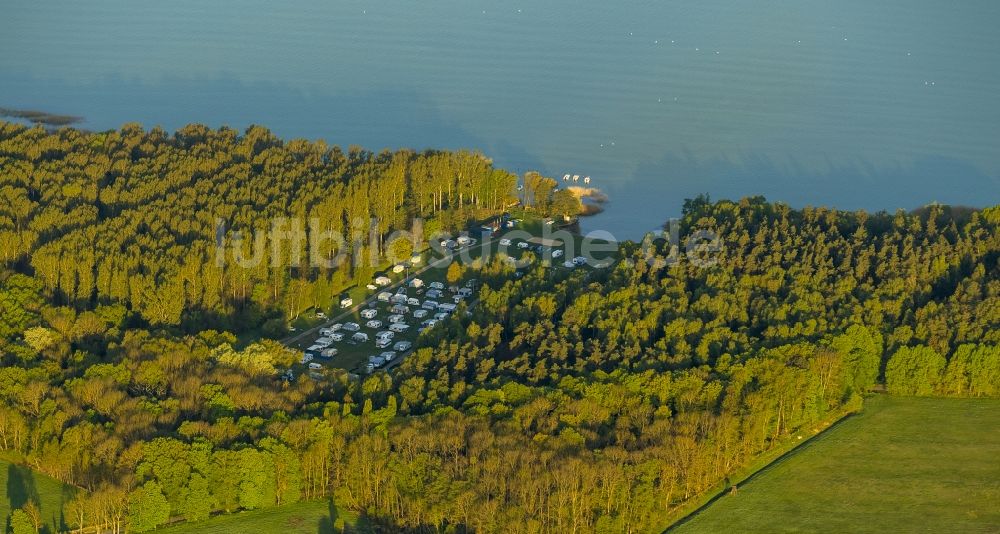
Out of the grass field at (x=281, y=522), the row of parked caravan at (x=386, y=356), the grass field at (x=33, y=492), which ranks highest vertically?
the row of parked caravan at (x=386, y=356)

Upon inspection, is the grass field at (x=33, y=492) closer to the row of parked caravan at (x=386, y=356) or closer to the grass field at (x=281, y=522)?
the grass field at (x=281, y=522)

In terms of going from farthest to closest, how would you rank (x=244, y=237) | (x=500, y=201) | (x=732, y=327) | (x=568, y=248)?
(x=500, y=201), (x=568, y=248), (x=244, y=237), (x=732, y=327)

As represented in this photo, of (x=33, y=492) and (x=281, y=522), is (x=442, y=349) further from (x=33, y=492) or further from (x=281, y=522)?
(x=33, y=492)

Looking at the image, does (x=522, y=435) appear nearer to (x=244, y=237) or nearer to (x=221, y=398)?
(x=221, y=398)

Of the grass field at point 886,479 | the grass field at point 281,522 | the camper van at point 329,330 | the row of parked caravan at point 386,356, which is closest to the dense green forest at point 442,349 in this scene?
the grass field at point 281,522

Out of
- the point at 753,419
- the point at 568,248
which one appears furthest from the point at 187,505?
the point at 568,248

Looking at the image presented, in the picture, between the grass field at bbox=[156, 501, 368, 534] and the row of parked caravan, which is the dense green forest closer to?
the grass field at bbox=[156, 501, 368, 534]
